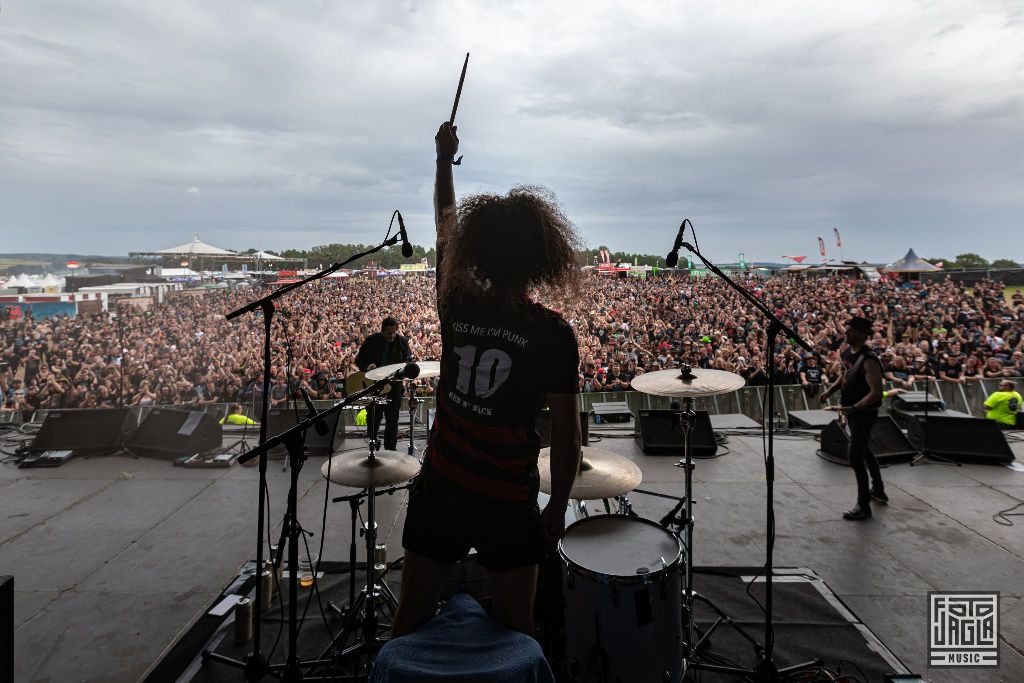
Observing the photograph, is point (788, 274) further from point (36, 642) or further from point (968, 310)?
point (36, 642)

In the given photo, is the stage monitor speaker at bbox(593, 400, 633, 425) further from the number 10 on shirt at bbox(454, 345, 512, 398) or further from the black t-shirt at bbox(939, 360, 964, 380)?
the black t-shirt at bbox(939, 360, 964, 380)

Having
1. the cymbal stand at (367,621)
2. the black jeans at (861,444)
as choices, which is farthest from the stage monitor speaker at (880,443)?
the cymbal stand at (367,621)

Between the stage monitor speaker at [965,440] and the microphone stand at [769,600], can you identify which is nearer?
the microphone stand at [769,600]

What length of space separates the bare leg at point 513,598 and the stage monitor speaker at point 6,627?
5.35 feet

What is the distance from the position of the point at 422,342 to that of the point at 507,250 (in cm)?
933

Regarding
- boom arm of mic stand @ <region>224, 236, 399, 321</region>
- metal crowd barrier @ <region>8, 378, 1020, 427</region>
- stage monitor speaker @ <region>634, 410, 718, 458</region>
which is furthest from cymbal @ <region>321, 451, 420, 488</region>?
metal crowd barrier @ <region>8, 378, 1020, 427</region>

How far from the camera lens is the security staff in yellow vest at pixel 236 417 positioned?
21.5 ft

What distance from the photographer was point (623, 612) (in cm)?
174

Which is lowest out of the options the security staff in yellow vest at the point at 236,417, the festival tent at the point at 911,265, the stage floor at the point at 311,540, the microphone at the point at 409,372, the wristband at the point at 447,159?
the stage floor at the point at 311,540

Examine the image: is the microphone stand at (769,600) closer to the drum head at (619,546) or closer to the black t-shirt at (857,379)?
the drum head at (619,546)

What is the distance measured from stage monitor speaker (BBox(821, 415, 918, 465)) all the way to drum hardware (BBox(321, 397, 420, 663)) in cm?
462

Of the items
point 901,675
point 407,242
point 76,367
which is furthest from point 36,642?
point 76,367

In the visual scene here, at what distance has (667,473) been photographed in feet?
16.5

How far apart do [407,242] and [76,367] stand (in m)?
11.0
